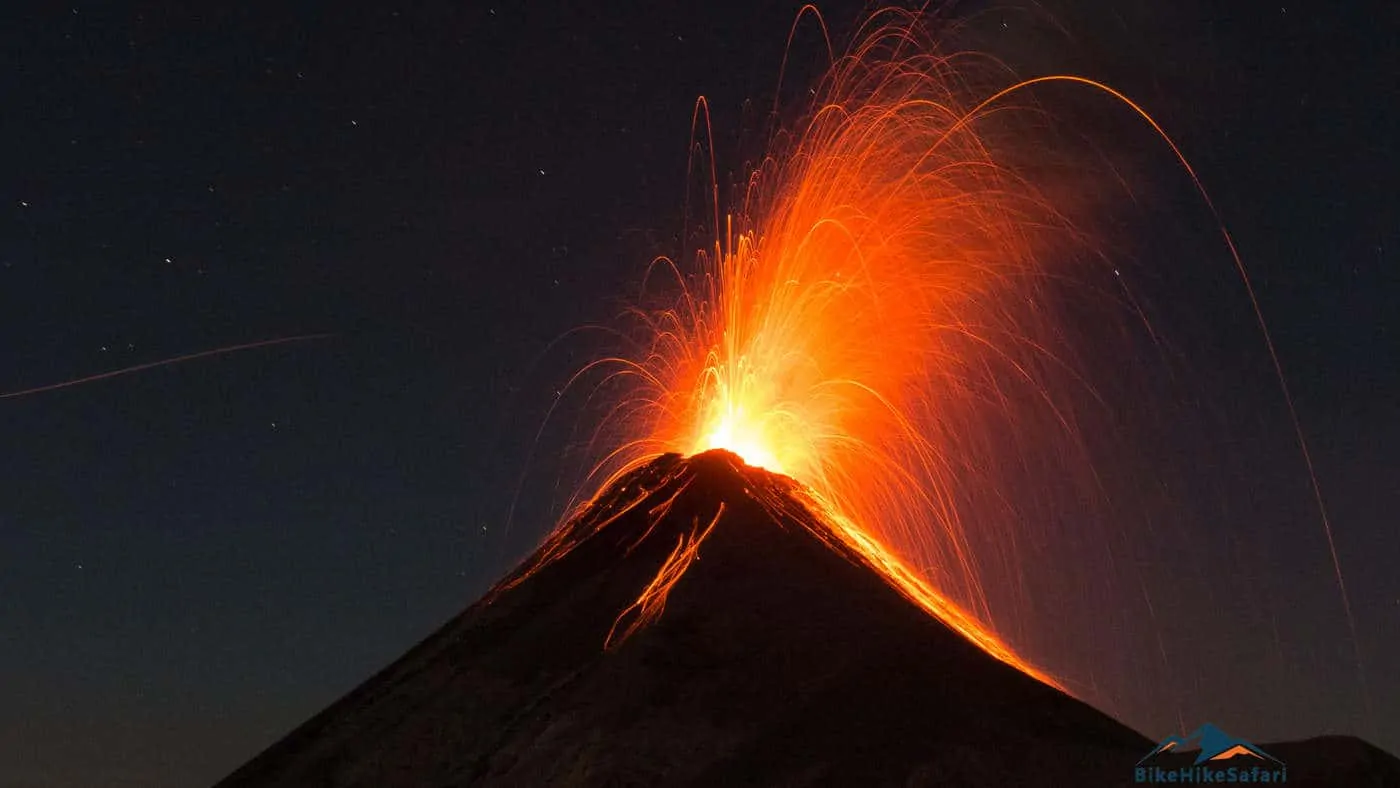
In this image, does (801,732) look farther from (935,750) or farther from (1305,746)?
(1305,746)

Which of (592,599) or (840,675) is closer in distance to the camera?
(840,675)

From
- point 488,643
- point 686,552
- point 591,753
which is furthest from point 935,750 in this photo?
point 488,643

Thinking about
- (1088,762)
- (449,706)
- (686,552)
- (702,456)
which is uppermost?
(702,456)
